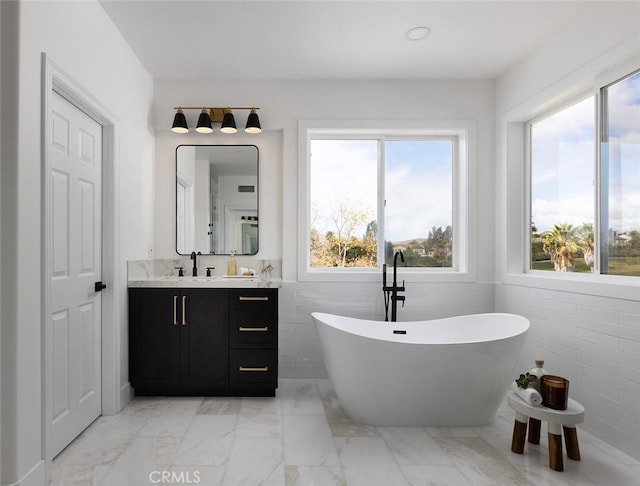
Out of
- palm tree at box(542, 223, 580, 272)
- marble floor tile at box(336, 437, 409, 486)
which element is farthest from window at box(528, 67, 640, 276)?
marble floor tile at box(336, 437, 409, 486)

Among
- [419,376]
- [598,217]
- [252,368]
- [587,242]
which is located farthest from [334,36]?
[252,368]

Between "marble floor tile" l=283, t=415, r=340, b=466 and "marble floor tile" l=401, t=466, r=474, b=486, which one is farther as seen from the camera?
"marble floor tile" l=283, t=415, r=340, b=466

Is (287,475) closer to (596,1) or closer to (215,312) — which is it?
(215,312)

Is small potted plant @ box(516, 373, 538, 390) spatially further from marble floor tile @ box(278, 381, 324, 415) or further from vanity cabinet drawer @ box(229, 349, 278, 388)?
vanity cabinet drawer @ box(229, 349, 278, 388)

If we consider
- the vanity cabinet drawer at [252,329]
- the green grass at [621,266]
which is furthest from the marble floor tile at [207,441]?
the green grass at [621,266]

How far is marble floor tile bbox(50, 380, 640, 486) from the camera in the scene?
6.55 ft

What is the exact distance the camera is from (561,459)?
207 cm

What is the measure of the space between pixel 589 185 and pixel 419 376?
68.7 inches

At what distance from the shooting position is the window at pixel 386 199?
3779 mm

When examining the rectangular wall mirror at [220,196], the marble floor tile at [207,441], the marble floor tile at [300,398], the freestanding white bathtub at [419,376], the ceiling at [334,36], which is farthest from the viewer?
the rectangular wall mirror at [220,196]

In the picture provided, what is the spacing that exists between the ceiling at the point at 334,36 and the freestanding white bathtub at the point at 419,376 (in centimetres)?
204

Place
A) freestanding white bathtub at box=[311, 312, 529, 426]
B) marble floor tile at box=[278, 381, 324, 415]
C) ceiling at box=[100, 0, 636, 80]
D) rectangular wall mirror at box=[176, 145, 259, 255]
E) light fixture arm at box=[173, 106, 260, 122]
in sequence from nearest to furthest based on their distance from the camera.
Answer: freestanding white bathtub at box=[311, 312, 529, 426] < ceiling at box=[100, 0, 636, 80] < marble floor tile at box=[278, 381, 324, 415] < light fixture arm at box=[173, 106, 260, 122] < rectangular wall mirror at box=[176, 145, 259, 255]

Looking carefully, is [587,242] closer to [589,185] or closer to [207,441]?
[589,185]

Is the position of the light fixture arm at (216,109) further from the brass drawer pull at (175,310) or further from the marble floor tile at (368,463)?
the marble floor tile at (368,463)
